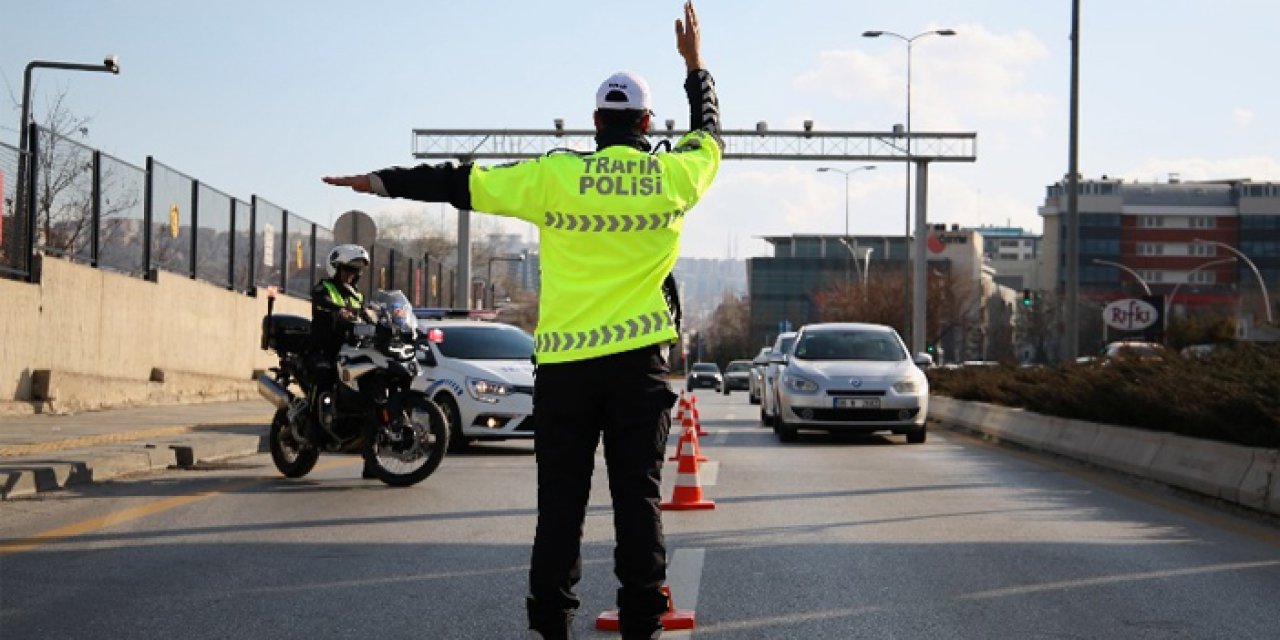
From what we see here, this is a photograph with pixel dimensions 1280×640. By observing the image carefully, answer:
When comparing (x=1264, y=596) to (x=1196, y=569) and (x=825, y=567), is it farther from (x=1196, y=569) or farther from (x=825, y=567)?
(x=825, y=567)

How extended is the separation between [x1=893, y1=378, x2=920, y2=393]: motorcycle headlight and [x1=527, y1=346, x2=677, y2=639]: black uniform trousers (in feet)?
54.5

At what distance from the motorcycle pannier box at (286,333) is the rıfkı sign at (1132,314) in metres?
19.5

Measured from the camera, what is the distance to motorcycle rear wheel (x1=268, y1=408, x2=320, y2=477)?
13.9 meters

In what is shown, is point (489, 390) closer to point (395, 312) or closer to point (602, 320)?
point (395, 312)

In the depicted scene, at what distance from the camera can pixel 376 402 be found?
1319 centimetres

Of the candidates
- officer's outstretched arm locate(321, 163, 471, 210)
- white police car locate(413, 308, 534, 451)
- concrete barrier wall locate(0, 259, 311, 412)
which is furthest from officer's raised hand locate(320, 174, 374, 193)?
concrete barrier wall locate(0, 259, 311, 412)

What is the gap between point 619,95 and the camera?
6.00 m

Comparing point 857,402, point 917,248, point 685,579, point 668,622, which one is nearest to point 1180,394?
point 857,402

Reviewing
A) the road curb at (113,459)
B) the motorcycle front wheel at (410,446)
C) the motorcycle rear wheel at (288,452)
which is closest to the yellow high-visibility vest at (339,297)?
the motorcycle front wheel at (410,446)

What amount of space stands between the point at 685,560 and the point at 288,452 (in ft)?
18.7

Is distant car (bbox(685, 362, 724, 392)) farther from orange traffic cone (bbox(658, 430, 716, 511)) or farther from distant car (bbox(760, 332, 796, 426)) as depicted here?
orange traffic cone (bbox(658, 430, 716, 511))

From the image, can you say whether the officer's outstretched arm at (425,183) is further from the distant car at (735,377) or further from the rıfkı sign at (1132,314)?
the distant car at (735,377)

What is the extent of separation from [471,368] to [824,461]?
3721mm

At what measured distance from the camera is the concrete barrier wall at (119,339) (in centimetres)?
2073
